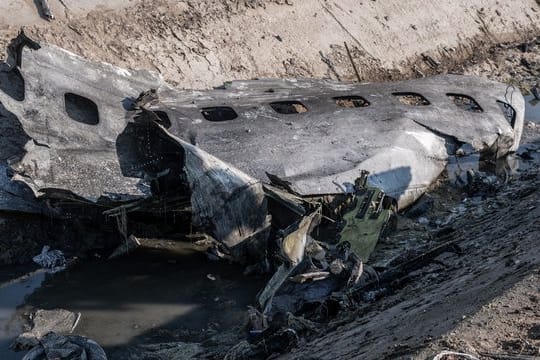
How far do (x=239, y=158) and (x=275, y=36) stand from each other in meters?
6.03

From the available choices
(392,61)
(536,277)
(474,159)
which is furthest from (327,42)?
(536,277)

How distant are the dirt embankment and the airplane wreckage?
243 centimetres

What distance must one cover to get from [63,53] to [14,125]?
1.14 m

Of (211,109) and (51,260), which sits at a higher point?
(211,109)

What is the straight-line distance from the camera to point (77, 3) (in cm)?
1355

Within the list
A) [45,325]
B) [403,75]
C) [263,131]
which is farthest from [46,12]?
[403,75]

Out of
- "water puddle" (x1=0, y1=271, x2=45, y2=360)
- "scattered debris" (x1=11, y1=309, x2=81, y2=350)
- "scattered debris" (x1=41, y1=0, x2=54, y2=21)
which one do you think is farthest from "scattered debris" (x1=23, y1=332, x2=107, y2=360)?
"scattered debris" (x1=41, y1=0, x2=54, y2=21)

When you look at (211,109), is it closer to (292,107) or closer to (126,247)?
(292,107)

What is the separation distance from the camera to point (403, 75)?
16312 mm

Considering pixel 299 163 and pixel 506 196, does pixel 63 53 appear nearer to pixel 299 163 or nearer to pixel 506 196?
pixel 299 163

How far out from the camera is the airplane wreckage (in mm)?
8688

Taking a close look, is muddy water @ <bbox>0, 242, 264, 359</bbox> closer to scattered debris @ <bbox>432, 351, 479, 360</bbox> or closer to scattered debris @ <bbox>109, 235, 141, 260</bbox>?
scattered debris @ <bbox>109, 235, 141, 260</bbox>

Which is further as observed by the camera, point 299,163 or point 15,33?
point 15,33

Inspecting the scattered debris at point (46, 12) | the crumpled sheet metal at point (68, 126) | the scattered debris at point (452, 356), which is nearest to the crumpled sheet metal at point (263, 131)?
the crumpled sheet metal at point (68, 126)
